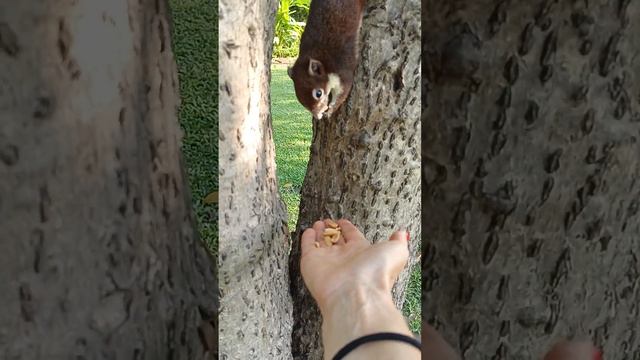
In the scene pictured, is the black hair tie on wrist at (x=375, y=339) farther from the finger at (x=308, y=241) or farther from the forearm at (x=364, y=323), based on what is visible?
the finger at (x=308, y=241)

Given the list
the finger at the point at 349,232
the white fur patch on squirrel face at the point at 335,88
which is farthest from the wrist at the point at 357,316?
the white fur patch on squirrel face at the point at 335,88

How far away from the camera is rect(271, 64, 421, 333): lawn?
2.10m

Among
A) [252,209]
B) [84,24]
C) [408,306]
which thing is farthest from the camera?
[408,306]

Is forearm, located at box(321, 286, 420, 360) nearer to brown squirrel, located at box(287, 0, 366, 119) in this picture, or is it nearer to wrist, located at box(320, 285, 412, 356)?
wrist, located at box(320, 285, 412, 356)

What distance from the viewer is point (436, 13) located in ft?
0.77

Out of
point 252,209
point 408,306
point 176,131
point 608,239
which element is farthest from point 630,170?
point 408,306

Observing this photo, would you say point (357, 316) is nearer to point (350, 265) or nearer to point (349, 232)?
point (350, 265)

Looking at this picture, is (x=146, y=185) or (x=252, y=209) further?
(x=252, y=209)

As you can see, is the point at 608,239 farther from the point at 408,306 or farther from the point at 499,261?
the point at 408,306

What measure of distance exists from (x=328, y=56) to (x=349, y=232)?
51 cm

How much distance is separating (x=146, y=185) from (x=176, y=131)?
2 cm

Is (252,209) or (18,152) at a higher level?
(18,152)

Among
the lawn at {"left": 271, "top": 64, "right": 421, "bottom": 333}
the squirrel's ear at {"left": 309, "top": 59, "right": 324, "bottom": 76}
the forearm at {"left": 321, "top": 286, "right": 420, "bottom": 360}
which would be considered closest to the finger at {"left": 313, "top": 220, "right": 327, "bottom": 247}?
the forearm at {"left": 321, "top": 286, "right": 420, "bottom": 360}

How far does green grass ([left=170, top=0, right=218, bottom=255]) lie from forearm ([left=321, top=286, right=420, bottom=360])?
13.8 inches
